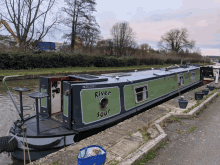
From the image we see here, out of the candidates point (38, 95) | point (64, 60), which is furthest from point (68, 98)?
point (64, 60)

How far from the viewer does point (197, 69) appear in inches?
543

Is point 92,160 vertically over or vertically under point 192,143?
over

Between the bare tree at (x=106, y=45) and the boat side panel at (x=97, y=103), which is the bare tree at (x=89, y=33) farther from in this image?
the boat side panel at (x=97, y=103)

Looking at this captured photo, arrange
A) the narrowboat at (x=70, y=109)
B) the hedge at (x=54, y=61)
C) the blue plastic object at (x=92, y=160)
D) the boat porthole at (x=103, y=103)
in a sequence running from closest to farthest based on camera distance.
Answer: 1. the blue plastic object at (x=92, y=160)
2. the narrowboat at (x=70, y=109)
3. the boat porthole at (x=103, y=103)
4. the hedge at (x=54, y=61)

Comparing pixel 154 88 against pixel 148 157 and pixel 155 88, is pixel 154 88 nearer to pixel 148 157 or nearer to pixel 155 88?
pixel 155 88

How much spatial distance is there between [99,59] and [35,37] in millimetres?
9155

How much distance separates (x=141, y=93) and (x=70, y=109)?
344 cm

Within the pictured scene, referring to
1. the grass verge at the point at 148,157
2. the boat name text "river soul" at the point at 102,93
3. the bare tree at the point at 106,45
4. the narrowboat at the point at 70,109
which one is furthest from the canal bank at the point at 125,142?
the bare tree at the point at 106,45

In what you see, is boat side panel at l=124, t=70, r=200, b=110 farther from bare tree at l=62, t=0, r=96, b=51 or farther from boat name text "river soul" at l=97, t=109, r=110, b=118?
bare tree at l=62, t=0, r=96, b=51

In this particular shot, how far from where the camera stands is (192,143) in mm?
4023

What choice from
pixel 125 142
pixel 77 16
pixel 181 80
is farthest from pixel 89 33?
pixel 125 142

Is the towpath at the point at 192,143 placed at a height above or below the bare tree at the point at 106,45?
below

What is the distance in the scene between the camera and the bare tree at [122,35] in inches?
1371

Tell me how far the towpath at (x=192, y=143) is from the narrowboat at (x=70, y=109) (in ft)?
5.83
